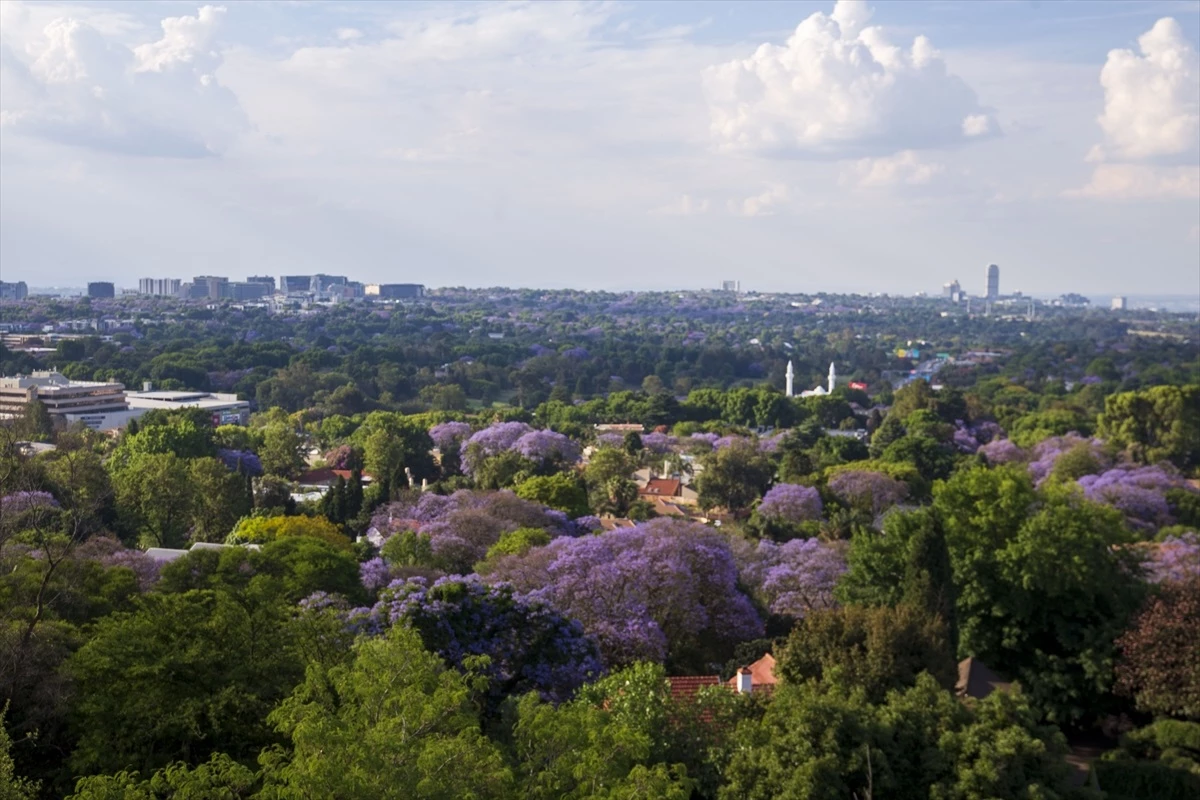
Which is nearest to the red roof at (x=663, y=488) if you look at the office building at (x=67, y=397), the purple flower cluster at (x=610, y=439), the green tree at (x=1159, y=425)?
the purple flower cluster at (x=610, y=439)

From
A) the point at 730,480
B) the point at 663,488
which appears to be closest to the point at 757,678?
the point at 730,480

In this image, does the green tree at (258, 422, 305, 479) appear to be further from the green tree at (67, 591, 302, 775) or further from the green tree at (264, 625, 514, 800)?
the green tree at (264, 625, 514, 800)

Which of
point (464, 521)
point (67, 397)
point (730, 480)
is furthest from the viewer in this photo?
point (67, 397)

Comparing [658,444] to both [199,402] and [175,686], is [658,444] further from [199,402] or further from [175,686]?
[175,686]

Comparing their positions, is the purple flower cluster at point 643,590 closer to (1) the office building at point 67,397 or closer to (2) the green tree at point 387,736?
(2) the green tree at point 387,736

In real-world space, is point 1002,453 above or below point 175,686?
below

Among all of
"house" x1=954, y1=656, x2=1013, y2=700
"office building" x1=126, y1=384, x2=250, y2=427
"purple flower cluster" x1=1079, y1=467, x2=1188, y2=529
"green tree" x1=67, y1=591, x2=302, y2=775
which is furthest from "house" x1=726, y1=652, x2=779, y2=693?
"office building" x1=126, y1=384, x2=250, y2=427
